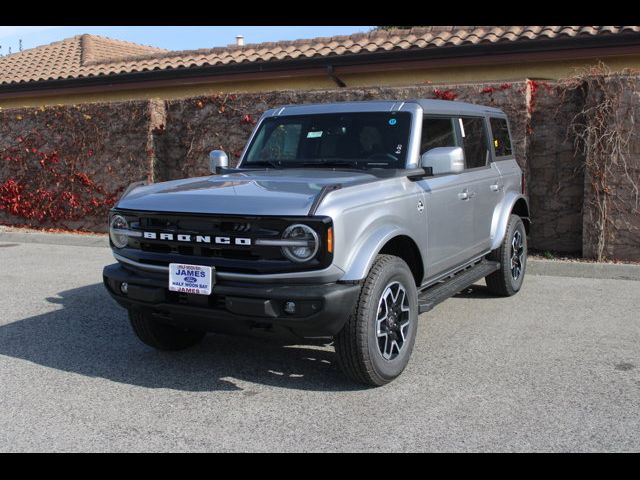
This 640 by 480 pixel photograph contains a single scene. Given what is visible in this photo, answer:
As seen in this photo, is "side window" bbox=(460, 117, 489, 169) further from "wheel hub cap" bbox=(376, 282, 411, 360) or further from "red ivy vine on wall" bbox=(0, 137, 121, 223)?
"red ivy vine on wall" bbox=(0, 137, 121, 223)

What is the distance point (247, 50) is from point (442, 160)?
1048cm

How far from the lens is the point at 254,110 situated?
10.3 m

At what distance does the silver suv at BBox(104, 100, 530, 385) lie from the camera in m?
3.85

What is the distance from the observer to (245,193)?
13.6 feet

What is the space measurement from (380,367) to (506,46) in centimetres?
814

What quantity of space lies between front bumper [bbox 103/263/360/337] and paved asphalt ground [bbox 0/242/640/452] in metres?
0.49

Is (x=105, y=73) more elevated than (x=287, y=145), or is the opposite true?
A: (x=105, y=73)

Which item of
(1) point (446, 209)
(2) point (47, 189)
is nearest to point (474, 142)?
(1) point (446, 209)

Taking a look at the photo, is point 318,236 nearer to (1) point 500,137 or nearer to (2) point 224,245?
(2) point 224,245

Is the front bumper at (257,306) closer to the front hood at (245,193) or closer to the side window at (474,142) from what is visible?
the front hood at (245,193)

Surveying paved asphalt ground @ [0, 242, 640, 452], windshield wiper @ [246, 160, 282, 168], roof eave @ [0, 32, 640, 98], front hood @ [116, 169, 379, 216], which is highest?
roof eave @ [0, 32, 640, 98]

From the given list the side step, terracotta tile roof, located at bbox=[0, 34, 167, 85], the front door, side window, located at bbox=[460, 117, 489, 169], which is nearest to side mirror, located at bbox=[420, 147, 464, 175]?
the front door

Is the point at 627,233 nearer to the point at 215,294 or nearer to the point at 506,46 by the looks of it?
the point at 506,46
